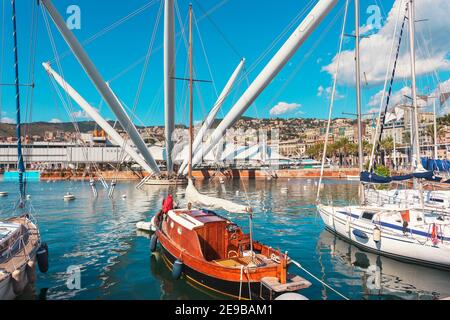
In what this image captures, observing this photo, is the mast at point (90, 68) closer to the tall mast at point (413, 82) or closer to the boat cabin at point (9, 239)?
the boat cabin at point (9, 239)

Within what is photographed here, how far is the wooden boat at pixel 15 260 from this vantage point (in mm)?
7770

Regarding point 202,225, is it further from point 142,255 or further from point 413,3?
point 413,3

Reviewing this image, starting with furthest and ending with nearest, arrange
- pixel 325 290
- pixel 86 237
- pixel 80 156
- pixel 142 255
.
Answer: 1. pixel 80 156
2. pixel 86 237
3. pixel 142 255
4. pixel 325 290

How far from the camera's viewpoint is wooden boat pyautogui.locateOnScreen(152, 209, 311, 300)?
786cm

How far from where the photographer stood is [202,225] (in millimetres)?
9766

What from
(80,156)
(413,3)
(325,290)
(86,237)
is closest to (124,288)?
(325,290)

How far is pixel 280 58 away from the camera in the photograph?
77.0 feet

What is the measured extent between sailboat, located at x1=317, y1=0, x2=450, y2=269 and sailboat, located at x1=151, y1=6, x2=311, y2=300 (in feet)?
18.5

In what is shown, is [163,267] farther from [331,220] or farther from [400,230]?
[400,230]

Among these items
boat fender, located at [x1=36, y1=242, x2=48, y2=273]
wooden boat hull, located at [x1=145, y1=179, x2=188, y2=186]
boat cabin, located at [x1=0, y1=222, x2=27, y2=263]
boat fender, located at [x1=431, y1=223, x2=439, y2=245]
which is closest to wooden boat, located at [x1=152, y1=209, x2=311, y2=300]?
boat fender, located at [x1=36, y1=242, x2=48, y2=273]

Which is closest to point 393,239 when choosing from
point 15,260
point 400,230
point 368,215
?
point 400,230

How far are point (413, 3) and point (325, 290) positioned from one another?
15.4m

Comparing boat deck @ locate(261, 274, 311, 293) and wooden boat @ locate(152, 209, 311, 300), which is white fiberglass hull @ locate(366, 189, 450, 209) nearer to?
wooden boat @ locate(152, 209, 311, 300)

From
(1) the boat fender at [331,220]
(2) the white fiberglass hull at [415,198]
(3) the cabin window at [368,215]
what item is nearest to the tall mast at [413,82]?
(2) the white fiberglass hull at [415,198]
